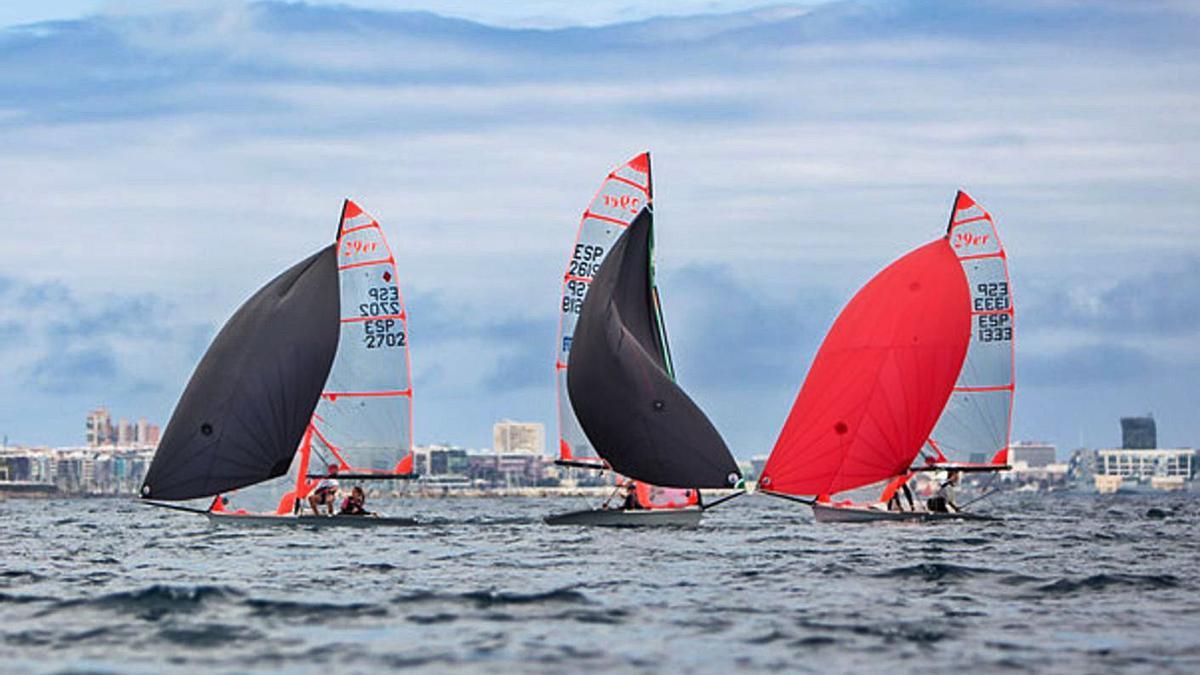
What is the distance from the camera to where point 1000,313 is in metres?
58.6

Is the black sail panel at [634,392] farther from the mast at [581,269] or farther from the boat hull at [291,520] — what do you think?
the boat hull at [291,520]

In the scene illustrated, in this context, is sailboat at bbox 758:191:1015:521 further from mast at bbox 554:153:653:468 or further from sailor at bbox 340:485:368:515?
sailor at bbox 340:485:368:515

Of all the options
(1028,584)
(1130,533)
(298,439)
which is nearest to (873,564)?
(1028,584)

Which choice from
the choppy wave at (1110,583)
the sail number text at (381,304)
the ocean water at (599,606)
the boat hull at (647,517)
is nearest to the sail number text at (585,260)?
the sail number text at (381,304)

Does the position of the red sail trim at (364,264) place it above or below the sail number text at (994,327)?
above

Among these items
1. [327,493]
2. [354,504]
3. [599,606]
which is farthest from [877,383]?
[599,606]

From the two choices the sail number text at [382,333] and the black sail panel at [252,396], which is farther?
the sail number text at [382,333]

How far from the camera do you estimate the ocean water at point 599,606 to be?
931 inches

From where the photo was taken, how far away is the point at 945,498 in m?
57.8

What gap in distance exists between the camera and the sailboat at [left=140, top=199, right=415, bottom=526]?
49.6 metres

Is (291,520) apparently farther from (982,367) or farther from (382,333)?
(982,367)

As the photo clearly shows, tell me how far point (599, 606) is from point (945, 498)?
30.0 meters

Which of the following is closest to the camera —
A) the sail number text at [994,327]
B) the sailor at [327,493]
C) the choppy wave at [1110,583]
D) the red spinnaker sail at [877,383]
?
the choppy wave at [1110,583]

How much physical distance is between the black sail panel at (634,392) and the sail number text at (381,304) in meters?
5.13
